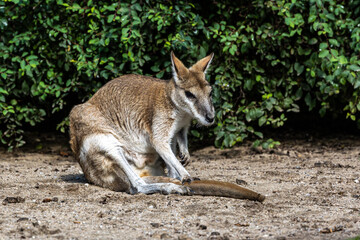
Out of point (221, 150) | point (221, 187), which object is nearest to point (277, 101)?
point (221, 150)

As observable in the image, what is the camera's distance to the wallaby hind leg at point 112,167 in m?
5.08

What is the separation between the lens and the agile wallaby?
207 inches

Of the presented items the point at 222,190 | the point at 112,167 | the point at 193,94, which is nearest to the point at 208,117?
the point at 193,94

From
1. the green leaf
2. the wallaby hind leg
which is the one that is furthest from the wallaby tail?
the green leaf

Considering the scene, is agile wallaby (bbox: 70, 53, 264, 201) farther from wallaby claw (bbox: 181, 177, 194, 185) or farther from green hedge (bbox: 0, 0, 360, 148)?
green hedge (bbox: 0, 0, 360, 148)

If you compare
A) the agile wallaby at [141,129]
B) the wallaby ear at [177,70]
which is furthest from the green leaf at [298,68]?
the wallaby ear at [177,70]

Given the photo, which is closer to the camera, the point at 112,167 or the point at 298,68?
the point at 112,167

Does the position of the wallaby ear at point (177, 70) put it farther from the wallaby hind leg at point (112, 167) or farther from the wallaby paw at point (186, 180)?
the wallaby paw at point (186, 180)

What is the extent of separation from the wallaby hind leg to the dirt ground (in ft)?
0.38

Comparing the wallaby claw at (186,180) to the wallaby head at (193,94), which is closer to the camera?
the wallaby claw at (186,180)

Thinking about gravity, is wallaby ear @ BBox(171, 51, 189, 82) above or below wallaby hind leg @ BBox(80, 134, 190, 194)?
above

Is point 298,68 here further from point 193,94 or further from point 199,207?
point 199,207

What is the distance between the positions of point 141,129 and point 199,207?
4.46 ft

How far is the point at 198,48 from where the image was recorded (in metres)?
7.32
